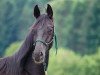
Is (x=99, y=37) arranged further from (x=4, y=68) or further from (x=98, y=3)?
(x=4, y=68)

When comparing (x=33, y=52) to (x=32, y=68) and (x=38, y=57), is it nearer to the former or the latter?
(x=38, y=57)

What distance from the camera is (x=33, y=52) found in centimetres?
1154

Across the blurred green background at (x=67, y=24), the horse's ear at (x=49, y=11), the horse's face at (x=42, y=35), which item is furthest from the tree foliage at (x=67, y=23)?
the horse's face at (x=42, y=35)

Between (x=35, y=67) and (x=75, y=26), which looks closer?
(x=35, y=67)

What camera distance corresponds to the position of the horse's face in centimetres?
1145

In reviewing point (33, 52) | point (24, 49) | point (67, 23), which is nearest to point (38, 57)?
point (33, 52)

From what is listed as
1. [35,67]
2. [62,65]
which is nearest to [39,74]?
[35,67]

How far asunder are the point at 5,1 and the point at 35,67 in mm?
78051

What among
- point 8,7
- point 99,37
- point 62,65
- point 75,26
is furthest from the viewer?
point 75,26

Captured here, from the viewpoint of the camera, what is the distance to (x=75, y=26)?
4033 inches

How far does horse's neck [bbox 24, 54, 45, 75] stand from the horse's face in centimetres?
32

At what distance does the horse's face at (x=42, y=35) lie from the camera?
11.4 meters

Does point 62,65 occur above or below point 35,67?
below

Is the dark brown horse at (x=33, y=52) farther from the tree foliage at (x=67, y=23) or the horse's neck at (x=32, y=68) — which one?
the tree foliage at (x=67, y=23)
